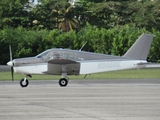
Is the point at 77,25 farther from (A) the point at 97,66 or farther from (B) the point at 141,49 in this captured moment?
(A) the point at 97,66

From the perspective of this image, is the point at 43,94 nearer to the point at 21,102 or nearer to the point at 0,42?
the point at 21,102

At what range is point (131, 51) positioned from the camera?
24906 mm

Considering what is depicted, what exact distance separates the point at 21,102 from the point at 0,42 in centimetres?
3305

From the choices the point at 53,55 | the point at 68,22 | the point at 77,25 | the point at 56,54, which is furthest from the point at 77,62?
the point at 77,25

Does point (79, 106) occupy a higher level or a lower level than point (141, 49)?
lower

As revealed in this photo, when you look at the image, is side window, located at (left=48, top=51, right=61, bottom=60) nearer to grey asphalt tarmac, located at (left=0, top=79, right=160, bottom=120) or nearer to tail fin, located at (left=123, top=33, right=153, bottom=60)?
tail fin, located at (left=123, top=33, right=153, bottom=60)

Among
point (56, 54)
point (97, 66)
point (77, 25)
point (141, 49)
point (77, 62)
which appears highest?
point (141, 49)

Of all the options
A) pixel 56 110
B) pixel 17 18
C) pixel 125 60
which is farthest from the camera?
pixel 17 18

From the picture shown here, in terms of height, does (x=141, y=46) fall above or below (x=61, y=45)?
above

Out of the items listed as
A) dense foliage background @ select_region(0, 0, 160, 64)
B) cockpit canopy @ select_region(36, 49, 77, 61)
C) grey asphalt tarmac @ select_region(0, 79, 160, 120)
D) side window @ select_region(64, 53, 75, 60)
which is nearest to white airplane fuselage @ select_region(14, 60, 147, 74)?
cockpit canopy @ select_region(36, 49, 77, 61)

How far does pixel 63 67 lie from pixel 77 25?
43.1 m

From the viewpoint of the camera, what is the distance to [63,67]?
24969 millimetres

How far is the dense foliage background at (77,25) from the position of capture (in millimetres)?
50656

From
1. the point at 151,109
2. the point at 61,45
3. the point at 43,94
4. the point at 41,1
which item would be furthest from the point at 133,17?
the point at 151,109
